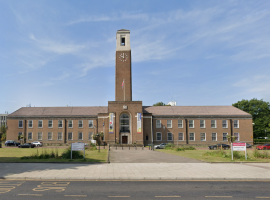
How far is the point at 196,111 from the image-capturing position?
6431 cm

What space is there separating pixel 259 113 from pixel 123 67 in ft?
170

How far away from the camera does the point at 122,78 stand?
6306cm

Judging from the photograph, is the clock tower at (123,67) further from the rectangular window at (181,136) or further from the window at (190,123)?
the window at (190,123)

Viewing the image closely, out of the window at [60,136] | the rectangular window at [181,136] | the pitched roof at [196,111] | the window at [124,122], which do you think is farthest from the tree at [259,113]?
the window at [60,136]

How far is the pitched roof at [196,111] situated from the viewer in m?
62.6
